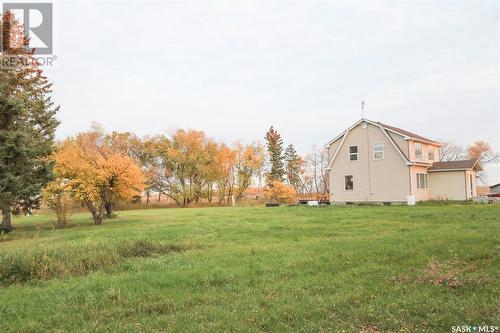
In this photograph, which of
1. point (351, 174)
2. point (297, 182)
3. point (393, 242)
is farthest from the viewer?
point (297, 182)

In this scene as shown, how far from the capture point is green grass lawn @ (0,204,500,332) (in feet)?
16.2

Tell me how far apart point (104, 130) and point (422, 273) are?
52967 millimetres

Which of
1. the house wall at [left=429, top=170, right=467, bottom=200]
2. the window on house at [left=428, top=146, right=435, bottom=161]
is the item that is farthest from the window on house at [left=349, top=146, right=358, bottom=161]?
the window on house at [left=428, top=146, right=435, bottom=161]

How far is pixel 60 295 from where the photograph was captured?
6605mm

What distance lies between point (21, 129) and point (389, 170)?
25483 mm

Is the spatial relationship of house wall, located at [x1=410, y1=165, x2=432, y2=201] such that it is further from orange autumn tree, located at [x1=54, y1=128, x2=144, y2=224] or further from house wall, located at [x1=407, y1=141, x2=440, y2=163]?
orange autumn tree, located at [x1=54, y1=128, x2=144, y2=224]

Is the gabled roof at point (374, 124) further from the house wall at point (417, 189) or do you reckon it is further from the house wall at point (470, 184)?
the house wall at point (470, 184)

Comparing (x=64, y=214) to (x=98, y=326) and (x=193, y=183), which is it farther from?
(x=193, y=183)

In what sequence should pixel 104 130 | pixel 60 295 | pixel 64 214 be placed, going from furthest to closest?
pixel 104 130 → pixel 64 214 → pixel 60 295

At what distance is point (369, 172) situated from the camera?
30828 mm

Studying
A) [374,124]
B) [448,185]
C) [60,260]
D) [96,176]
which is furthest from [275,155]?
[60,260]

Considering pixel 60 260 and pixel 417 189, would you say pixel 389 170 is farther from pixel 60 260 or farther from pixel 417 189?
pixel 60 260

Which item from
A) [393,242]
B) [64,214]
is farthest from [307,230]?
[64,214]

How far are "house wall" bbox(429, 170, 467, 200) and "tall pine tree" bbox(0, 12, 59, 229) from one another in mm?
29156
